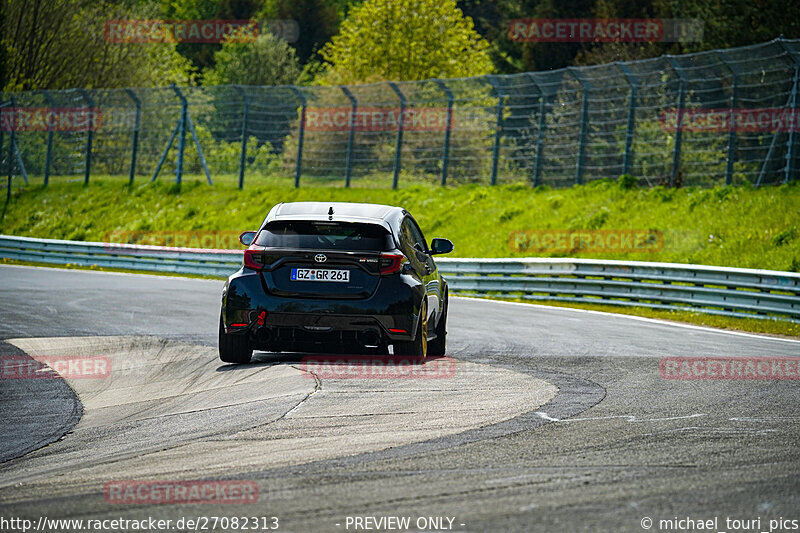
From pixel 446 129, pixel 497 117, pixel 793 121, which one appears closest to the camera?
pixel 793 121

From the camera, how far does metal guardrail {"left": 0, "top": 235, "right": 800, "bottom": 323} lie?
17141 millimetres

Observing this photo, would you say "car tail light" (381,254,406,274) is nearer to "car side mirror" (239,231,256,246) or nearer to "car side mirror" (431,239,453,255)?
"car side mirror" (239,231,256,246)

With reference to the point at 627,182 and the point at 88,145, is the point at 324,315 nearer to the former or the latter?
the point at 627,182

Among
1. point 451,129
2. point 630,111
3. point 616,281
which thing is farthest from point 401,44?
point 616,281

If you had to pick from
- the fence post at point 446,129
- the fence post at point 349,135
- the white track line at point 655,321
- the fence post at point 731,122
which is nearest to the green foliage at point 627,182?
the fence post at point 731,122

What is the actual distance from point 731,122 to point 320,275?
54.1ft

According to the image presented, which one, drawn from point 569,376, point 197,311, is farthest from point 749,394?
point 197,311

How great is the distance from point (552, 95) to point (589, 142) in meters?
1.50

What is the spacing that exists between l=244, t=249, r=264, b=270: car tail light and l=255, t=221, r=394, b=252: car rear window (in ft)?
0.41

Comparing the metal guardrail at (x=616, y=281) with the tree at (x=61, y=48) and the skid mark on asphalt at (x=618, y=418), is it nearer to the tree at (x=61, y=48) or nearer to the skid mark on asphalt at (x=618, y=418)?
the skid mark on asphalt at (x=618, y=418)

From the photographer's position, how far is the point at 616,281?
66.7 feet

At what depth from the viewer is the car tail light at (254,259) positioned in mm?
10297

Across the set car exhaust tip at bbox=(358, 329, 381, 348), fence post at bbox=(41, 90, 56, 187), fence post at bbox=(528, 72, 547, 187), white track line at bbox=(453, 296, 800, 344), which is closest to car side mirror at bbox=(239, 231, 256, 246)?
car exhaust tip at bbox=(358, 329, 381, 348)

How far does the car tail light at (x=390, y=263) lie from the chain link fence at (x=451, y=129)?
15.1m
